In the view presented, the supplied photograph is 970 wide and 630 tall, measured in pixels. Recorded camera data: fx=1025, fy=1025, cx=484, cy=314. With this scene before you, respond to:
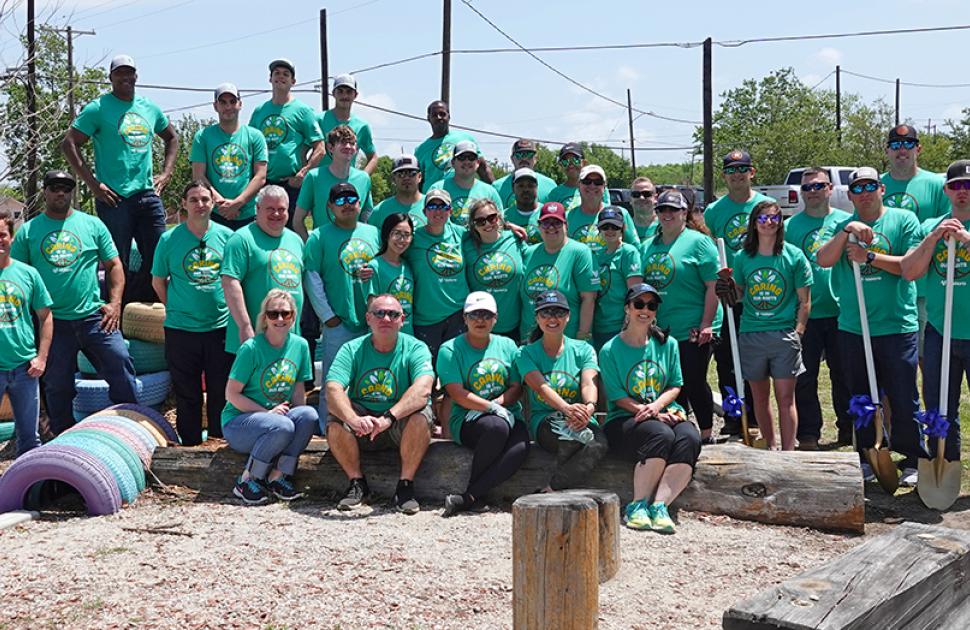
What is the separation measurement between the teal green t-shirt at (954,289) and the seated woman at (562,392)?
232 centimetres

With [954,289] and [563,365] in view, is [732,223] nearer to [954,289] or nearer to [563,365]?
[954,289]

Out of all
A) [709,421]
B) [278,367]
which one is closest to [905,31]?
[709,421]

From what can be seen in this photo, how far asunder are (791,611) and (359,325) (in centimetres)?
541

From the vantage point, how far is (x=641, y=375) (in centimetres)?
669

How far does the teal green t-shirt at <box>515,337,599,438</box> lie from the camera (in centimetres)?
677

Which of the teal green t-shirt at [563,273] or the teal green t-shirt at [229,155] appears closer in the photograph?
the teal green t-shirt at [563,273]

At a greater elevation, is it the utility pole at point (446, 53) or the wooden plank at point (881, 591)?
the utility pole at point (446, 53)

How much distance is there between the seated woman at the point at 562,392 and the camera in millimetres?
6684

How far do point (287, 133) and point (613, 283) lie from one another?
3708 mm

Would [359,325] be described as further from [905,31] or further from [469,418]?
[905,31]

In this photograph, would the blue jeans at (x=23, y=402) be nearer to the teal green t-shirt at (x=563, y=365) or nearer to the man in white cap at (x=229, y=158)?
the man in white cap at (x=229, y=158)

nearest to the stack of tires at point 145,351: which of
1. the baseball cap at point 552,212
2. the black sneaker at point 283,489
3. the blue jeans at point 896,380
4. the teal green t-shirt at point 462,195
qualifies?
the black sneaker at point 283,489

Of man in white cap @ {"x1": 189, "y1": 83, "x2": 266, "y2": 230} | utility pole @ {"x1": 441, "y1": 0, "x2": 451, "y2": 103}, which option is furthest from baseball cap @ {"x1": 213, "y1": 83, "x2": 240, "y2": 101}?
utility pole @ {"x1": 441, "y1": 0, "x2": 451, "y2": 103}

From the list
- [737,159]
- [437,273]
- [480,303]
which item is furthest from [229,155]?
[737,159]
